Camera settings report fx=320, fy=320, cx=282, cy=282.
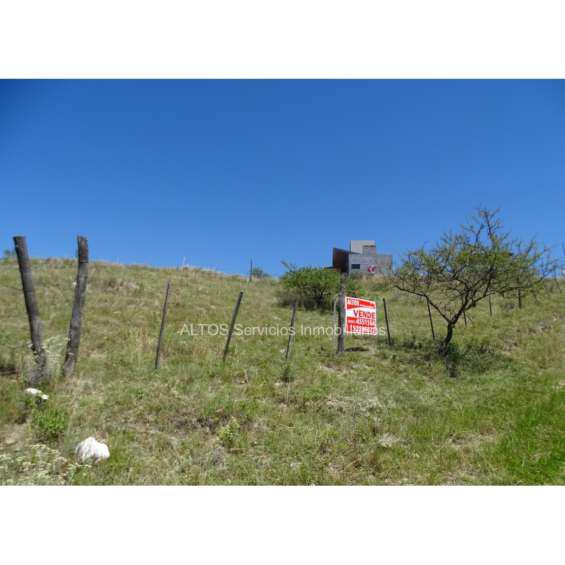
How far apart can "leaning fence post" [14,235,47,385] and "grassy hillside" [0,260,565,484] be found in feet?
0.79

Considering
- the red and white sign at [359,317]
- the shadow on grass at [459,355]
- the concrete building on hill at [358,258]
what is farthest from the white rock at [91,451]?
the concrete building on hill at [358,258]

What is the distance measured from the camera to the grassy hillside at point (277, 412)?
4.55 metres

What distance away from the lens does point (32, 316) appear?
22.0 feet

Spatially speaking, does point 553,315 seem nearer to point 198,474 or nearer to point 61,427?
point 198,474

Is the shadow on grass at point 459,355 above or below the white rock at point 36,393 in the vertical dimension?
above

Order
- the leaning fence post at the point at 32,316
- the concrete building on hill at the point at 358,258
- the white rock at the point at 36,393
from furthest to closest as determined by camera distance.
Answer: the concrete building on hill at the point at 358,258 → the leaning fence post at the point at 32,316 → the white rock at the point at 36,393

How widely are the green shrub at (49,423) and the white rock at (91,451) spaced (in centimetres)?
72

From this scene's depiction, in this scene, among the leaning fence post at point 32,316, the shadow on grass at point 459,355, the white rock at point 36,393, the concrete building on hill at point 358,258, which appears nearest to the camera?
the white rock at point 36,393

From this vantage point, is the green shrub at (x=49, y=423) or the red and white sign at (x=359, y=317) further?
the red and white sign at (x=359, y=317)

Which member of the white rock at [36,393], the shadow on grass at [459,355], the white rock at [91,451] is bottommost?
the white rock at [91,451]

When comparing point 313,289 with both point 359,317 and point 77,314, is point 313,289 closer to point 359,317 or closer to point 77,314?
point 359,317

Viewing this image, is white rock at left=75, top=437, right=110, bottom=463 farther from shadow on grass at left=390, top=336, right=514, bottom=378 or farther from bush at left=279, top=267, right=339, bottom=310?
bush at left=279, top=267, right=339, bottom=310

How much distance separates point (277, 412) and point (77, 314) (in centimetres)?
502

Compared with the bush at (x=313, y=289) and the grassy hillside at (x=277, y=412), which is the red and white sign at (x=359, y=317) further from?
the bush at (x=313, y=289)
